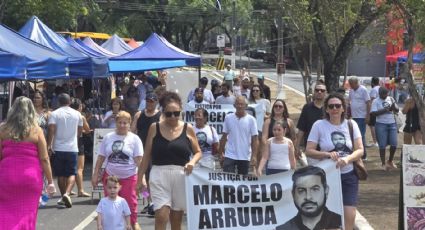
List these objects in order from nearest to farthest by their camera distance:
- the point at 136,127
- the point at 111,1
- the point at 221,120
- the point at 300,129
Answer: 1. the point at 300,129
2. the point at 136,127
3. the point at 221,120
4. the point at 111,1

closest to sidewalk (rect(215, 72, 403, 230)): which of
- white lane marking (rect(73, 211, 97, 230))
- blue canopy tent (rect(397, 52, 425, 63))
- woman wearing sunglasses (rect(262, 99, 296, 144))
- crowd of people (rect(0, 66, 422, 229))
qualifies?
crowd of people (rect(0, 66, 422, 229))

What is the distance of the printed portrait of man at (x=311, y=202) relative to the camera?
780 centimetres

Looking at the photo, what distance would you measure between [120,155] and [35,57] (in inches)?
250

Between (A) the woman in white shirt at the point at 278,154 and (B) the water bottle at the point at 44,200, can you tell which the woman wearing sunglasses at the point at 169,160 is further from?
(B) the water bottle at the point at 44,200

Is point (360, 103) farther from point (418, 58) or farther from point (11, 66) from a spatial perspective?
point (418, 58)

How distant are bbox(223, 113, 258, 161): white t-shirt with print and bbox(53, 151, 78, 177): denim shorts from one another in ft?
7.95

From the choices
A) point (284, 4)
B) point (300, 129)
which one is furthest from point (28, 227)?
point (284, 4)

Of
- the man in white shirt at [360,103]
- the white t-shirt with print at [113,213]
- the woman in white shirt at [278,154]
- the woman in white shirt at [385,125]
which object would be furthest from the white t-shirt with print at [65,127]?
the man in white shirt at [360,103]

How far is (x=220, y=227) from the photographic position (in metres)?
7.77

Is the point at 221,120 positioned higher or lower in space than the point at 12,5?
lower

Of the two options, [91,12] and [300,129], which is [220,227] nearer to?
[300,129]

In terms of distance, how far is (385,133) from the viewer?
1541cm

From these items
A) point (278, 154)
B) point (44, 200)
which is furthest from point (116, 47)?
point (278, 154)

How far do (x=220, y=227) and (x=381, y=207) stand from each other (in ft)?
13.3
